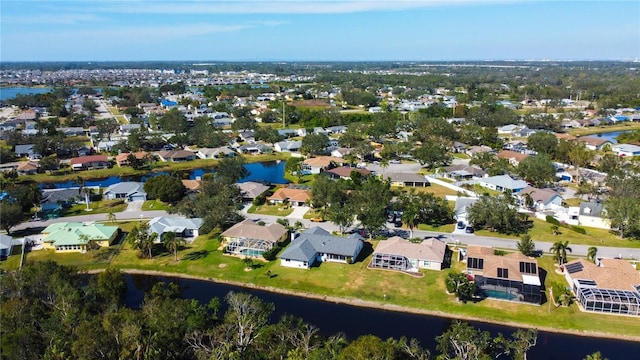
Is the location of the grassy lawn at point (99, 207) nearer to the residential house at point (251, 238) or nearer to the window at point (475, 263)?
the residential house at point (251, 238)

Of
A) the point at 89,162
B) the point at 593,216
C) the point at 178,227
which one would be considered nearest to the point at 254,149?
the point at 89,162

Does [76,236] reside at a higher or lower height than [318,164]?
lower

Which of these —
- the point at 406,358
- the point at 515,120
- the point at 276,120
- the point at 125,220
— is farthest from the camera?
the point at 276,120

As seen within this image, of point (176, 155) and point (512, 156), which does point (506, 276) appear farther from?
point (176, 155)

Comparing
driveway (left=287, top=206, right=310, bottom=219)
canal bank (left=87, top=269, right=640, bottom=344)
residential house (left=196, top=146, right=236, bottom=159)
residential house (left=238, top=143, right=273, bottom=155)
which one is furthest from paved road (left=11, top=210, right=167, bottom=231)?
residential house (left=238, top=143, right=273, bottom=155)

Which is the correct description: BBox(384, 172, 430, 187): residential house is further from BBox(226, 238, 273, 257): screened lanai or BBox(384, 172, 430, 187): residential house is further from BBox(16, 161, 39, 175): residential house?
BBox(16, 161, 39, 175): residential house

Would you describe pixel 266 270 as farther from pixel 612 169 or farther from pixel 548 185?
pixel 612 169

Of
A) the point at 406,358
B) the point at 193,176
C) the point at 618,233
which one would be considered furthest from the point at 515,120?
the point at 406,358

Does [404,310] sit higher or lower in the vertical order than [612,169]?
lower
